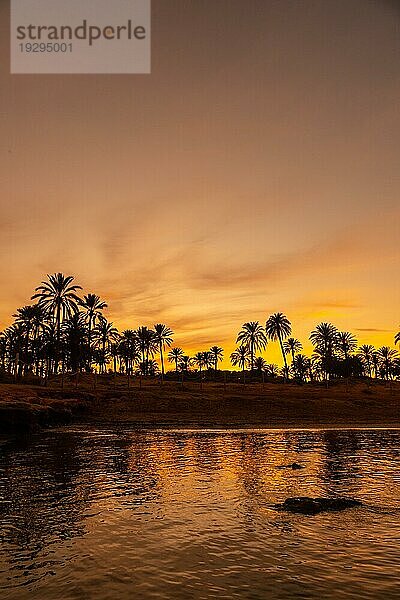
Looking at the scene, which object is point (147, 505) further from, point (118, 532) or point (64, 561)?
point (64, 561)

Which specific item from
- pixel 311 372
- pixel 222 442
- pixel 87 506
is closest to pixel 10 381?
pixel 222 442

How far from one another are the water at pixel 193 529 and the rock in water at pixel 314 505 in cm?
49

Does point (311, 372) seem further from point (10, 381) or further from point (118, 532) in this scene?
point (118, 532)

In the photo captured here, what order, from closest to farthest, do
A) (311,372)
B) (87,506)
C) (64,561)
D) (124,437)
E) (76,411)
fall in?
(64,561) < (87,506) < (124,437) < (76,411) < (311,372)

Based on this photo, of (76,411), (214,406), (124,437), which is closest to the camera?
(124,437)

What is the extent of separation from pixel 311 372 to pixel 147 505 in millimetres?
170446

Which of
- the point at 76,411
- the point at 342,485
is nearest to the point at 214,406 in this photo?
the point at 76,411

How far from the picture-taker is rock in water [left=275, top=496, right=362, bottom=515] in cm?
1612

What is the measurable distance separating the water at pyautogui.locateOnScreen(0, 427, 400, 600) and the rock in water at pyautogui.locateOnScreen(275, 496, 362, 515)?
491 mm

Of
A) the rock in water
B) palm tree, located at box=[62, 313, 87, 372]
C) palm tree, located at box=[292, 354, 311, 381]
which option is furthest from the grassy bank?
palm tree, located at box=[292, 354, 311, 381]

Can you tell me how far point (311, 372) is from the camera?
597 ft

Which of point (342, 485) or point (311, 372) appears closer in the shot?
point (342, 485)

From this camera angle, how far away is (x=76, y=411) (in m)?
59.2

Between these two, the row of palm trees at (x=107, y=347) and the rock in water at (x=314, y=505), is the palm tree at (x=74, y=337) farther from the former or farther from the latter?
the rock in water at (x=314, y=505)
